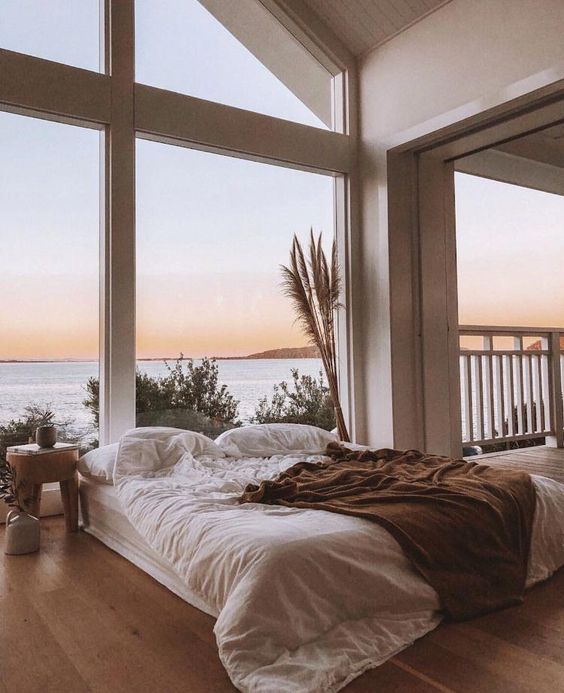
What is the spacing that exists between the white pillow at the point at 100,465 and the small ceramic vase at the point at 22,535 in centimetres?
38

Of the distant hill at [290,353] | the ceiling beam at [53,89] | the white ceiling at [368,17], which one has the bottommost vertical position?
the distant hill at [290,353]

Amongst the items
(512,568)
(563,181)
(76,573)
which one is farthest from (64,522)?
(563,181)

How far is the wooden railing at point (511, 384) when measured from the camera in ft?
13.3

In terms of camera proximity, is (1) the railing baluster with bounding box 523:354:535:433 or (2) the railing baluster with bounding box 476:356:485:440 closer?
(1) the railing baluster with bounding box 523:354:535:433

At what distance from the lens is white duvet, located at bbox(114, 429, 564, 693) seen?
179 centimetres

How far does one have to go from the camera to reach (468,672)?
1.82 meters

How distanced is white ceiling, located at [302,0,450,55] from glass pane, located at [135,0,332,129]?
0.31 m

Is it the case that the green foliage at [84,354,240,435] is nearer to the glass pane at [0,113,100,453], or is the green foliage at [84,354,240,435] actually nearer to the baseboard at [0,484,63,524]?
the glass pane at [0,113,100,453]

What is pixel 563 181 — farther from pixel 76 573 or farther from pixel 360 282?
pixel 76 573

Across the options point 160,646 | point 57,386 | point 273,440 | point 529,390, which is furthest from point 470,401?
point 160,646

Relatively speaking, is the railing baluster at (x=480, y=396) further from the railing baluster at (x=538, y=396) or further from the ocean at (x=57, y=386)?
A: the ocean at (x=57, y=386)

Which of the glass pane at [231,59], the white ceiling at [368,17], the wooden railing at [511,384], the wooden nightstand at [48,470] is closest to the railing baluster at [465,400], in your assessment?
the wooden railing at [511,384]

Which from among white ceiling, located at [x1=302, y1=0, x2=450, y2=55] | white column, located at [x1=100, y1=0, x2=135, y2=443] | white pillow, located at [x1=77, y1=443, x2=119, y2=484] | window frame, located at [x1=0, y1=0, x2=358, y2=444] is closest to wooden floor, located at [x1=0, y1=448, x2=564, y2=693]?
white pillow, located at [x1=77, y1=443, x2=119, y2=484]

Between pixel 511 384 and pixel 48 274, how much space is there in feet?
10.5
